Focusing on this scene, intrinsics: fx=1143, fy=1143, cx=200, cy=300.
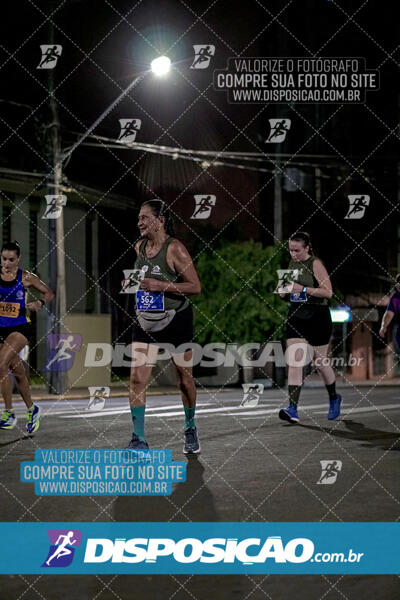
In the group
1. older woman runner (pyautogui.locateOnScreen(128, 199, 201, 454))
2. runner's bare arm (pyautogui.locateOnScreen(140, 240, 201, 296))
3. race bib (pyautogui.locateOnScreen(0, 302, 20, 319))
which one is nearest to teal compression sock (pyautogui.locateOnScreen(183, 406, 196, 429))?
older woman runner (pyautogui.locateOnScreen(128, 199, 201, 454))

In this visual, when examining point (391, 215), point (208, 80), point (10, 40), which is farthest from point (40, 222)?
point (391, 215)

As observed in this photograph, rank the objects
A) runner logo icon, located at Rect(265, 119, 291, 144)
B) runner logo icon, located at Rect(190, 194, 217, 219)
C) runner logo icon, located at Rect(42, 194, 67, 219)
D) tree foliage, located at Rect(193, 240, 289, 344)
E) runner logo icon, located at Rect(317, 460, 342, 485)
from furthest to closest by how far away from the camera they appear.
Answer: runner logo icon, located at Rect(190, 194, 217, 219) < runner logo icon, located at Rect(265, 119, 291, 144) < tree foliage, located at Rect(193, 240, 289, 344) < runner logo icon, located at Rect(42, 194, 67, 219) < runner logo icon, located at Rect(317, 460, 342, 485)

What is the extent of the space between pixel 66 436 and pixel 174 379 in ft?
66.2

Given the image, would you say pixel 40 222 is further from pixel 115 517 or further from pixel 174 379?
pixel 115 517

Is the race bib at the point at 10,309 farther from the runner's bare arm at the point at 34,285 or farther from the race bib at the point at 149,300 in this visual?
the race bib at the point at 149,300

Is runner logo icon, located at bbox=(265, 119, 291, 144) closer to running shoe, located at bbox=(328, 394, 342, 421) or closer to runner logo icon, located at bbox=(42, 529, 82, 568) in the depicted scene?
running shoe, located at bbox=(328, 394, 342, 421)

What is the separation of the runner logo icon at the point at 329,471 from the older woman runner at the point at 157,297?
123cm

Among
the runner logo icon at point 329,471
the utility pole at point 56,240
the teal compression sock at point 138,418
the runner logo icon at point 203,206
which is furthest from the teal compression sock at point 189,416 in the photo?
the runner logo icon at point 203,206

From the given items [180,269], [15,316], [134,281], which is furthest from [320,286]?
[134,281]

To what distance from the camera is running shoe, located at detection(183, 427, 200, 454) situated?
32.0ft

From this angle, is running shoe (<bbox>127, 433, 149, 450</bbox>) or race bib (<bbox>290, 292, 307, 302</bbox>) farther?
race bib (<bbox>290, 292, 307, 302</bbox>)

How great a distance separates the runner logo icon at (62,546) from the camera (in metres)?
5.55

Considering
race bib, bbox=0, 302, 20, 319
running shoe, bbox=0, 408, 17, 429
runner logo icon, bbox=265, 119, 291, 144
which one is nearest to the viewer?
race bib, bbox=0, 302, 20, 319

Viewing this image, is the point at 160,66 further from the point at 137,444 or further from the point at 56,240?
the point at 137,444
